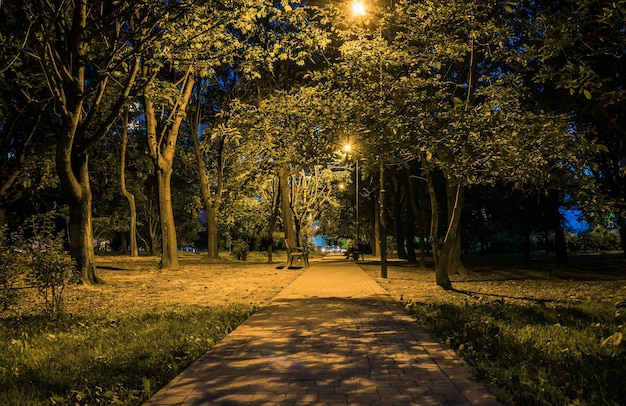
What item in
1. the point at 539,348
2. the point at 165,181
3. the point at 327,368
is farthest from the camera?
the point at 165,181

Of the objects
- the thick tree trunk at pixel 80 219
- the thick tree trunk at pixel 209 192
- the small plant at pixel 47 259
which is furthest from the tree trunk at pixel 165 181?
the small plant at pixel 47 259

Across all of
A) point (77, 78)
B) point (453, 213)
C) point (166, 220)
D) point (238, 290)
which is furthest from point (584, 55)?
point (166, 220)

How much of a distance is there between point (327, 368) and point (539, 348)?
9.58 feet

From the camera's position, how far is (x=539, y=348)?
21.1ft

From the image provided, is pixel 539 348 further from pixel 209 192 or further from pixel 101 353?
pixel 209 192

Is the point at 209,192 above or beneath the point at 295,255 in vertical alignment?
above

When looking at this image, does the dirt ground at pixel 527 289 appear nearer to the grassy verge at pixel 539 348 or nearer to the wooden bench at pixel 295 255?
the grassy verge at pixel 539 348

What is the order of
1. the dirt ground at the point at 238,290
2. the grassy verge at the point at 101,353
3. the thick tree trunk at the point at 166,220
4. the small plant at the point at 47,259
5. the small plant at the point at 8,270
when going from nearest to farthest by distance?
the grassy verge at the point at 101,353, the small plant at the point at 8,270, the small plant at the point at 47,259, the dirt ground at the point at 238,290, the thick tree trunk at the point at 166,220

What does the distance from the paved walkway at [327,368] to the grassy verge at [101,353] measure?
338mm

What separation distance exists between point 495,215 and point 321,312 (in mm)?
33700

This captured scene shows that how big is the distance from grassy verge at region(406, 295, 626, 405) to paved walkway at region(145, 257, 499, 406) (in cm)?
31

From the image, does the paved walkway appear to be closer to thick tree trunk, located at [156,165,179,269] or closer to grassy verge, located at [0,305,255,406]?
grassy verge, located at [0,305,255,406]

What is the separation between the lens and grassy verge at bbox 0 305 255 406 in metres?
4.81

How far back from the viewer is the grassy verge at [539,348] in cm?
457
